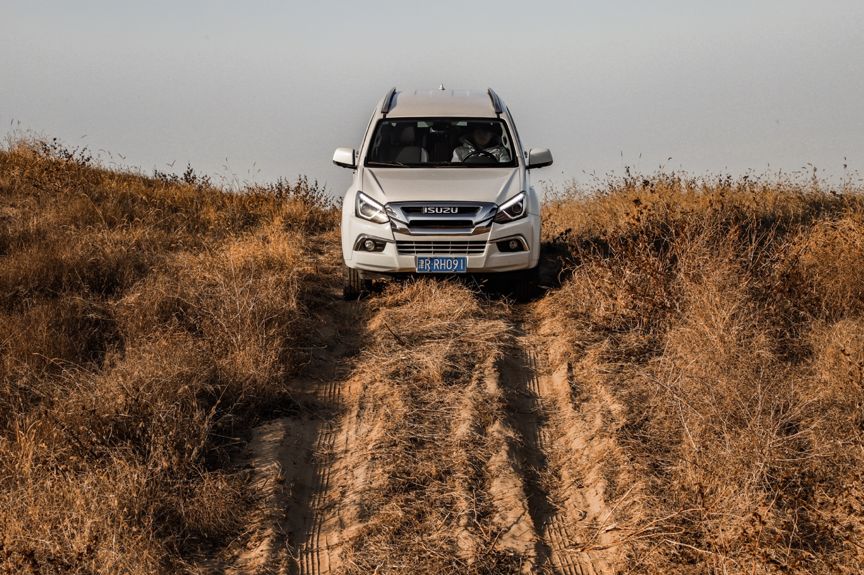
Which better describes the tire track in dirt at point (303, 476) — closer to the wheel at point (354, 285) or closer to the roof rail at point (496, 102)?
the wheel at point (354, 285)

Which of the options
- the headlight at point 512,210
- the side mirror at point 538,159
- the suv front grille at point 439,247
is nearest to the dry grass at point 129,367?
the suv front grille at point 439,247

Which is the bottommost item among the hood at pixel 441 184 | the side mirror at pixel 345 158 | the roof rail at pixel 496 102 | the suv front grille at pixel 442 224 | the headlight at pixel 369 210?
the suv front grille at pixel 442 224

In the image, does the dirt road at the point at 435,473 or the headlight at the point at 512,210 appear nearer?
the dirt road at the point at 435,473

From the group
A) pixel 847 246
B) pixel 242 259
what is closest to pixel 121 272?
pixel 242 259

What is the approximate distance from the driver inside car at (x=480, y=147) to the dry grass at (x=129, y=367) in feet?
6.97

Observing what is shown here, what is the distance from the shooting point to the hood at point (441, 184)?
8.91m

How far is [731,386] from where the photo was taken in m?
6.02

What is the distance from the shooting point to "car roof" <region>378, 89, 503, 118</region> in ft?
32.7

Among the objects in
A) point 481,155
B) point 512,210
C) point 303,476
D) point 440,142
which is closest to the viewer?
point 303,476

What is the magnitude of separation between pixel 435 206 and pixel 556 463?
11.4ft

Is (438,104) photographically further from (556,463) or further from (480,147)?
(556,463)

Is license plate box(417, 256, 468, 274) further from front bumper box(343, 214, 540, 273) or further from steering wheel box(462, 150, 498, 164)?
steering wheel box(462, 150, 498, 164)

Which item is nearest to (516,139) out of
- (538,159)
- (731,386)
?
(538,159)

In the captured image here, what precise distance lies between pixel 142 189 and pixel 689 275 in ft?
27.5
